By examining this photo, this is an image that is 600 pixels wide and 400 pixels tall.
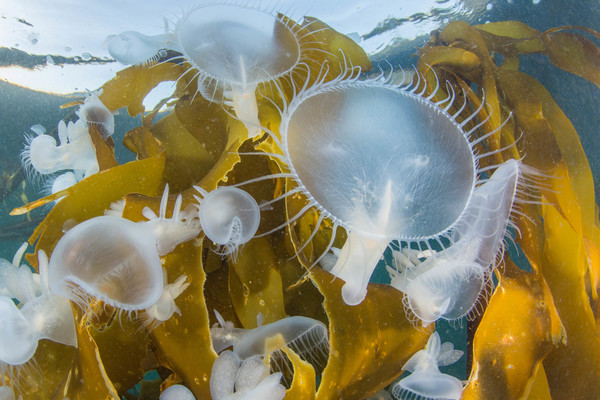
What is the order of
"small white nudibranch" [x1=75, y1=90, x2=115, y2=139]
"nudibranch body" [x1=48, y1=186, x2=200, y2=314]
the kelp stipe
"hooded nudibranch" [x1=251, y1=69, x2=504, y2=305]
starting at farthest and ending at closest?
"small white nudibranch" [x1=75, y1=90, x2=115, y2=139]
the kelp stipe
"hooded nudibranch" [x1=251, y1=69, x2=504, y2=305]
"nudibranch body" [x1=48, y1=186, x2=200, y2=314]

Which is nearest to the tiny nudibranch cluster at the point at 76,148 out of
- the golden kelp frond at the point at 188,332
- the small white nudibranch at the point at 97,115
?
the small white nudibranch at the point at 97,115

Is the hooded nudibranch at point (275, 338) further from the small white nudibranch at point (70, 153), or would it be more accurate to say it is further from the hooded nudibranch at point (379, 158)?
the small white nudibranch at point (70, 153)

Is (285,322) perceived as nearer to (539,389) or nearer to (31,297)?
(31,297)

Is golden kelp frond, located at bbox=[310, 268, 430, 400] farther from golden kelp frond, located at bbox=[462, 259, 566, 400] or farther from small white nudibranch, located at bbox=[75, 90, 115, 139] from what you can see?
small white nudibranch, located at bbox=[75, 90, 115, 139]

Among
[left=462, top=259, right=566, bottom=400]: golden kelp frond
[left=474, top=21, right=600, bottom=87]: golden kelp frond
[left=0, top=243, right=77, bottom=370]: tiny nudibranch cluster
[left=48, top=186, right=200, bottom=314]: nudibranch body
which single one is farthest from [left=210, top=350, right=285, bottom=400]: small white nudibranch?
[left=474, top=21, right=600, bottom=87]: golden kelp frond

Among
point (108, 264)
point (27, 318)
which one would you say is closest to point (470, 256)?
point (108, 264)

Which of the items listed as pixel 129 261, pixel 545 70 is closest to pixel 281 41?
pixel 129 261

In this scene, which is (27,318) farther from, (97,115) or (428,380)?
(428,380)
